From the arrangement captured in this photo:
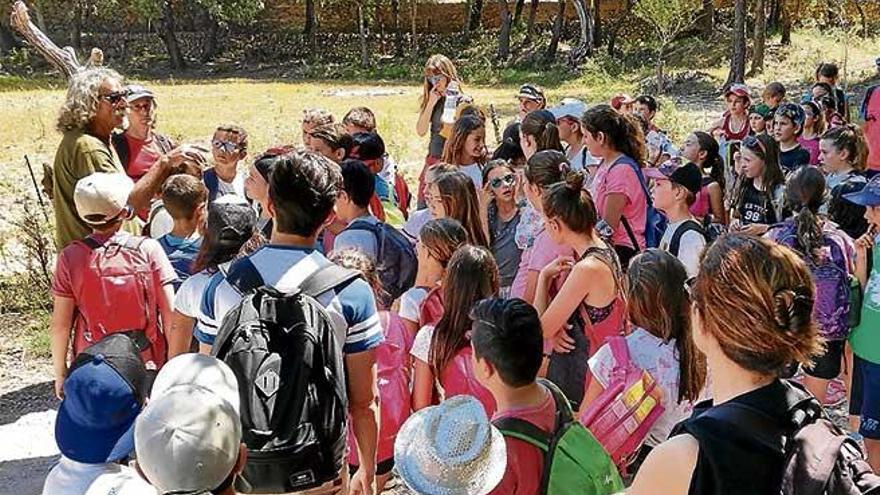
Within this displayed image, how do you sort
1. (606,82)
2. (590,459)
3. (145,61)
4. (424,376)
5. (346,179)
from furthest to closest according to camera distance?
(145,61), (606,82), (346,179), (424,376), (590,459)

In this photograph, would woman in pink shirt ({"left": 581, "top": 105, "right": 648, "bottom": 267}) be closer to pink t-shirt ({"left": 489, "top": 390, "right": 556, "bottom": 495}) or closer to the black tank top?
pink t-shirt ({"left": 489, "top": 390, "right": 556, "bottom": 495})

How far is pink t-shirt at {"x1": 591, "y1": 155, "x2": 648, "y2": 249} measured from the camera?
4.86 metres

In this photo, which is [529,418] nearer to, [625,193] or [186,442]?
[186,442]

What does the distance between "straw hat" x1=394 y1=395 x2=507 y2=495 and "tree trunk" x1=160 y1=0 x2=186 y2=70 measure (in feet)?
136

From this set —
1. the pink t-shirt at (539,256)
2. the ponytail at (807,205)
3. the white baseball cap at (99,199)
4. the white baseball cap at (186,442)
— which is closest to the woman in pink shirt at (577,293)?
the pink t-shirt at (539,256)

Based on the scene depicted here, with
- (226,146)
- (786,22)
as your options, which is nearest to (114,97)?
(226,146)

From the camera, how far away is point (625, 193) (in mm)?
4863

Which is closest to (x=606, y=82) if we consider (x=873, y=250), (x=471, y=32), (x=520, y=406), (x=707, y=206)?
(x=471, y=32)

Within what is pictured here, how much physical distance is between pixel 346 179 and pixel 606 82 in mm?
23176

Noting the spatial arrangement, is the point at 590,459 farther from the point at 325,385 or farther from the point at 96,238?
the point at 96,238

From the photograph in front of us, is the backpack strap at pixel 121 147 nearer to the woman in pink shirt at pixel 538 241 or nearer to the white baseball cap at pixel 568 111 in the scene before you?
the woman in pink shirt at pixel 538 241

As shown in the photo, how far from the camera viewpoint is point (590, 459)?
242 cm

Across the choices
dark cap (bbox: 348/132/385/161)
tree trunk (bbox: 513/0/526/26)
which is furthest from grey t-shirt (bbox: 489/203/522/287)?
tree trunk (bbox: 513/0/526/26)

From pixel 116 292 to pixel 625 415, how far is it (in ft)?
7.07
